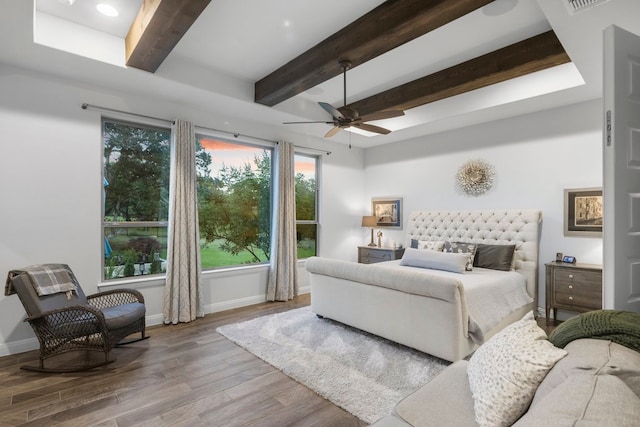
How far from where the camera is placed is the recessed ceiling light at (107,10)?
2722 millimetres

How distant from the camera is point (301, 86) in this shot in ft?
12.1

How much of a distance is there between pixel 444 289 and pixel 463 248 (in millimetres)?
1970

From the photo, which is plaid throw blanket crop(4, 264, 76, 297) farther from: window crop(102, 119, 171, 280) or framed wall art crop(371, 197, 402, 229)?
framed wall art crop(371, 197, 402, 229)

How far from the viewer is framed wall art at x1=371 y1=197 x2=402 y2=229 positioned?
6.01 metres

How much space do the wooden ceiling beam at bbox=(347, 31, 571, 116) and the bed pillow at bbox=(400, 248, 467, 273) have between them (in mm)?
1984

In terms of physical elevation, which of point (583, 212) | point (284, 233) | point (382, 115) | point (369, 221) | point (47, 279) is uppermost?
point (382, 115)

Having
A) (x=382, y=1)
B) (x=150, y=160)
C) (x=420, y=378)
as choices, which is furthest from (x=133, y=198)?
(x=420, y=378)

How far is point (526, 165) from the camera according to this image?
175 inches

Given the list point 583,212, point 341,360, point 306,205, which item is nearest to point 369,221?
point 306,205

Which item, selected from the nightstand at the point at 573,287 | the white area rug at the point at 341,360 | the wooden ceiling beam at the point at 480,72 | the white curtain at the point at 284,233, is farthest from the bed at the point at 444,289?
the wooden ceiling beam at the point at 480,72

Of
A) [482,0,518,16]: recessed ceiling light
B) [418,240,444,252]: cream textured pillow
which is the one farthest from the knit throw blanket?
[418,240,444,252]: cream textured pillow

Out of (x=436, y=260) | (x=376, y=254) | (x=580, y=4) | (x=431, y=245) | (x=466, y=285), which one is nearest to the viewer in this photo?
(x=580, y=4)

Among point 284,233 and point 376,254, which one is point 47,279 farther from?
point 376,254

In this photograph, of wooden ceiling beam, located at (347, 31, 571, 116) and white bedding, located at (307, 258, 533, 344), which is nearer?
white bedding, located at (307, 258, 533, 344)
